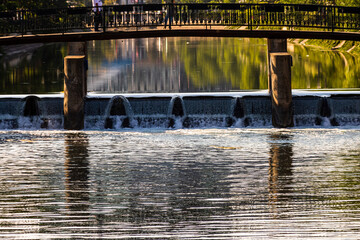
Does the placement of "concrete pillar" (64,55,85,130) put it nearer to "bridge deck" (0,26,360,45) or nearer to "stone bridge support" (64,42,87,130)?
"stone bridge support" (64,42,87,130)

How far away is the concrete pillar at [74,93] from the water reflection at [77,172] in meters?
2.14

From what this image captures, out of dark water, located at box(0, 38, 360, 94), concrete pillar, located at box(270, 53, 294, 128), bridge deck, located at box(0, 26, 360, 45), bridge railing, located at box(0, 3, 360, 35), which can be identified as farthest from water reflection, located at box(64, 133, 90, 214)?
dark water, located at box(0, 38, 360, 94)

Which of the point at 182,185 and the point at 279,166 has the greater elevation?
the point at 279,166

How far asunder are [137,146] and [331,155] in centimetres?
744

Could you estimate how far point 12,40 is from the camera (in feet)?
129

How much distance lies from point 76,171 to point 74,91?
501 inches

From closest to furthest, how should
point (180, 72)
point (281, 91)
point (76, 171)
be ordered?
point (76, 171)
point (281, 91)
point (180, 72)

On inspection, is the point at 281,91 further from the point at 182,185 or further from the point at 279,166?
the point at 182,185

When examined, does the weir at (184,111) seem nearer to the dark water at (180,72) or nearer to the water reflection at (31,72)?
the dark water at (180,72)

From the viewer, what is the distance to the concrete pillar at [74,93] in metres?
36.2

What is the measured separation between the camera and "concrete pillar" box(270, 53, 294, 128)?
3588 centimetres

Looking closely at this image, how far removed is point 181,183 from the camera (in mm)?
22297

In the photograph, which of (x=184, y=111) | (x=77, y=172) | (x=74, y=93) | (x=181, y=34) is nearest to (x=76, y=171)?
(x=77, y=172)

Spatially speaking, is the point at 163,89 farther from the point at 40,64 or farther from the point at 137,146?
the point at 40,64
